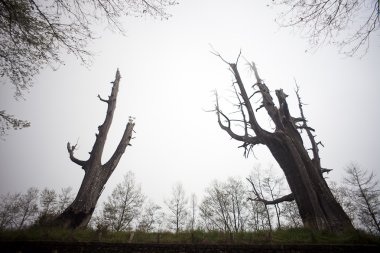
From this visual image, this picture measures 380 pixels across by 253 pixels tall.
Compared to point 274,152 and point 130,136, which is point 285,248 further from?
point 130,136

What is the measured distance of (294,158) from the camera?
7551mm

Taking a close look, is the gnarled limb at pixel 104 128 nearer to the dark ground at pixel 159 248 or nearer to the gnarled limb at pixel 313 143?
the dark ground at pixel 159 248

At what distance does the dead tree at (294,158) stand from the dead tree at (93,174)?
530cm

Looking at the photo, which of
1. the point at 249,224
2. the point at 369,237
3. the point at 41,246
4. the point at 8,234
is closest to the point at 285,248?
the point at 369,237

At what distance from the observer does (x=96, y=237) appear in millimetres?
4930

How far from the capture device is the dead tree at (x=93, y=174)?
6.33 metres

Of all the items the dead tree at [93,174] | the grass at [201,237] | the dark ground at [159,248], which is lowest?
the dark ground at [159,248]

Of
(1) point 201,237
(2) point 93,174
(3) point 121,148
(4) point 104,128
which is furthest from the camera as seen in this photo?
(3) point 121,148

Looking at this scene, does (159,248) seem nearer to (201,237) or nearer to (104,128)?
(201,237)

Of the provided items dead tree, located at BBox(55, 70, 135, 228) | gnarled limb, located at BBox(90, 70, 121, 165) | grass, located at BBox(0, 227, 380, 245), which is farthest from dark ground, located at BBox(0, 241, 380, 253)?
gnarled limb, located at BBox(90, 70, 121, 165)

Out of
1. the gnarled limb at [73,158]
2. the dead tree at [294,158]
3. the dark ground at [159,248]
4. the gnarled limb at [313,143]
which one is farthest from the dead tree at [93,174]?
the gnarled limb at [313,143]

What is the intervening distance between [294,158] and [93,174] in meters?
7.71

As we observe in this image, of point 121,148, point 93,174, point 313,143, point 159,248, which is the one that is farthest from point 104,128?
point 313,143

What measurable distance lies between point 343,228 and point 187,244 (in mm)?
4895
